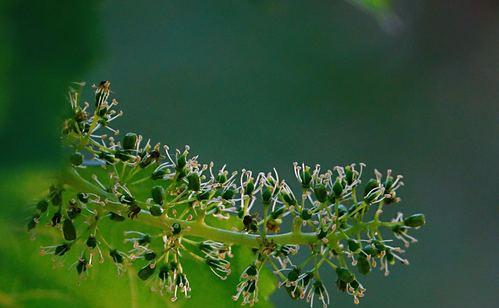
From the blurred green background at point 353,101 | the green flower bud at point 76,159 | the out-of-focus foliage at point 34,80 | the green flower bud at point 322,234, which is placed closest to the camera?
the out-of-focus foliage at point 34,80

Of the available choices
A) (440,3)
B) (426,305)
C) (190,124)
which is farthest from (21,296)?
(440,3)

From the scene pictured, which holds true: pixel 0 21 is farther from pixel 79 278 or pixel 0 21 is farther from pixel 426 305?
pixel 426 305

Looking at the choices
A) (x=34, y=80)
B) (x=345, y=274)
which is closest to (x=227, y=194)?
(x=345, y=274)

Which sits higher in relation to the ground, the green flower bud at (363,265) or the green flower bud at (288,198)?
the green flower bud at (288,198)

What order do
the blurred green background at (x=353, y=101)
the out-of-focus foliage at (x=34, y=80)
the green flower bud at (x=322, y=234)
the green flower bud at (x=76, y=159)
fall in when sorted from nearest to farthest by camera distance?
the out-of-focus foliage at (x=34, y=80) < the green flower bud at (x=76, y=159) < the green flower bud at (x=322, y=234) < the blurred green background at (x=353, y=101)

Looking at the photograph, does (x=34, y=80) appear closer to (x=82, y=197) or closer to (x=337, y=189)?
→ (x=82, y=197)

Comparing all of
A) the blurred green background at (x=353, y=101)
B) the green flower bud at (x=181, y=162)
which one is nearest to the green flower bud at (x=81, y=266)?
the green flower bud at (x=181, y=162)

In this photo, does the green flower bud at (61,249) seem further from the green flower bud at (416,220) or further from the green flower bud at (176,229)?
the green flower bud at (416,220)

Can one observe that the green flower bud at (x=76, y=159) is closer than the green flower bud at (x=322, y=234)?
Yes
